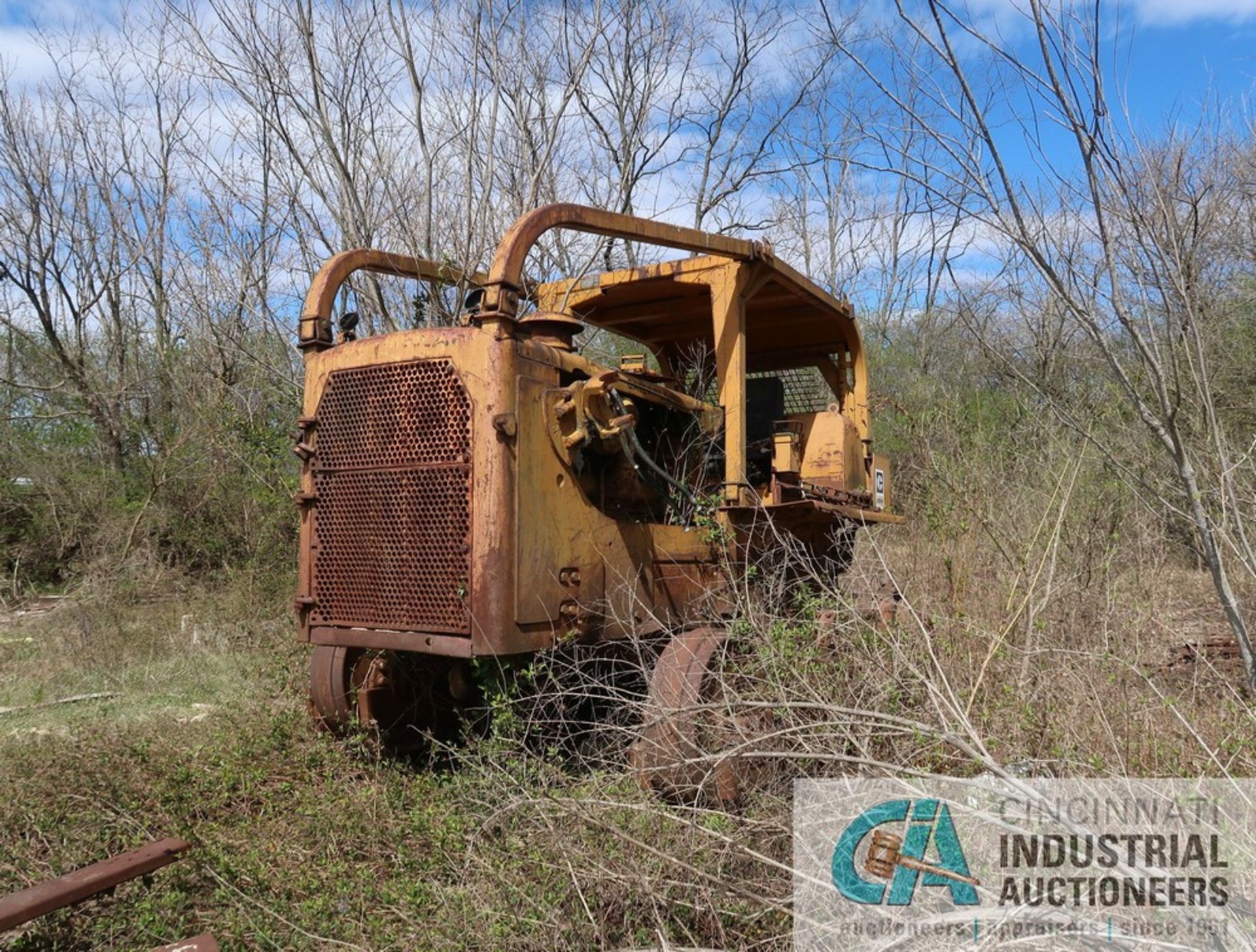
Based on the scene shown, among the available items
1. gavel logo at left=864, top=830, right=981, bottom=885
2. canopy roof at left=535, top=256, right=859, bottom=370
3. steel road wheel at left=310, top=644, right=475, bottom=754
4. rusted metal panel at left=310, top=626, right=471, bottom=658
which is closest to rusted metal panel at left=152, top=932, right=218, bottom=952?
rusted metal panel at left=310, top=626, right=471, bottom=658

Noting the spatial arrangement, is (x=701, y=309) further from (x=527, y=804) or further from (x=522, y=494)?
(x=527, y=804)

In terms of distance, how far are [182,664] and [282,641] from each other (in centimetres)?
113

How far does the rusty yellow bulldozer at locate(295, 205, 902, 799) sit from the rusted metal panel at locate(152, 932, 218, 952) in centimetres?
125

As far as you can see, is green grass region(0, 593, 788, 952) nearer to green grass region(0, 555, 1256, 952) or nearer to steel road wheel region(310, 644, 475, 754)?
green grass region(0, 555, 1256, 952)

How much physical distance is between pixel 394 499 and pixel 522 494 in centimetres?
63

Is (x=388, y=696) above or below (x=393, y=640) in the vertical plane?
below

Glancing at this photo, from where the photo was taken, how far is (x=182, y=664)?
7398 mm

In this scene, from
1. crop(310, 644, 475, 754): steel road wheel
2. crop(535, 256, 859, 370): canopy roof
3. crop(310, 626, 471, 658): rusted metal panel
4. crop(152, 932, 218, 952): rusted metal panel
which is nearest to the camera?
crop(152, 932, 218, 952): rusted metal panel

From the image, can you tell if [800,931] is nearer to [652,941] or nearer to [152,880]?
[652,941]

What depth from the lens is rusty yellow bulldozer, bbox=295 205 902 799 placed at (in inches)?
147

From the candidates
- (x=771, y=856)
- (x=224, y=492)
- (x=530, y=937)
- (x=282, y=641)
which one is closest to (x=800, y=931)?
(x=771, y=856)

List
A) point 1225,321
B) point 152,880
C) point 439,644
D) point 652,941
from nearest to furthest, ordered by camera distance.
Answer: point 652,941
point 152,880
point 439,644
point 1225,321

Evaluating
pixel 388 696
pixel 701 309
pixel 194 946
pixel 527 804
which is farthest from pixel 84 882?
pixel 701 309

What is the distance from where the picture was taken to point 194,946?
2854 millimetres
